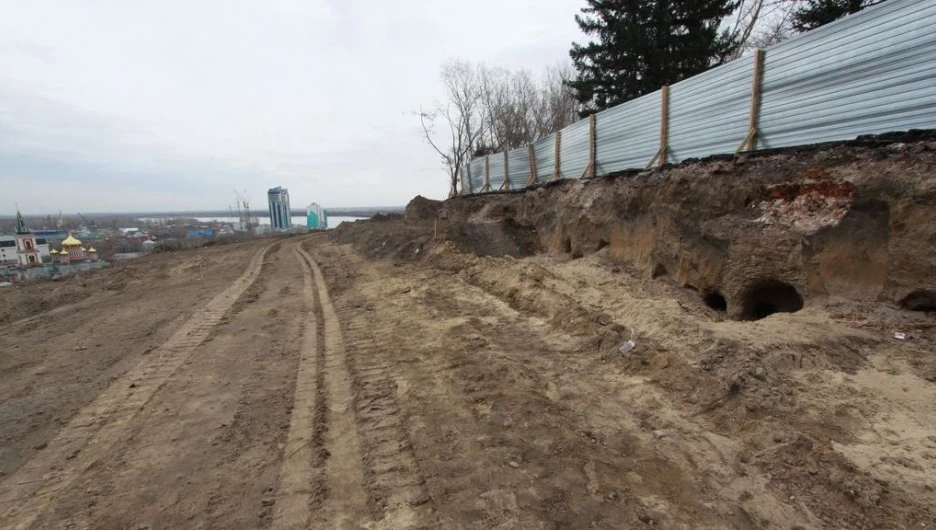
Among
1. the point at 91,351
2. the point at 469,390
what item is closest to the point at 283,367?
the point at 469,390

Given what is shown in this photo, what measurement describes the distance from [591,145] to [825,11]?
8.34m

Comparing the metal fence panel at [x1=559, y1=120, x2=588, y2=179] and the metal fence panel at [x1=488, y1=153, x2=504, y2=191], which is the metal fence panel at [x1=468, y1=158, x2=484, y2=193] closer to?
the metal fence panel at [x1=488, y1=153, x2=504, y2=191]

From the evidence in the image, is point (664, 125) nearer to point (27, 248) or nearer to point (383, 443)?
point (383, 443)

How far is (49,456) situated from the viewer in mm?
3416

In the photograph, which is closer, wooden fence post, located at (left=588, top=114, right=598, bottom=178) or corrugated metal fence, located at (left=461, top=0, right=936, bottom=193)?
corrugated metal fence, located at (left=461, top=0, right=936, bottom=193)

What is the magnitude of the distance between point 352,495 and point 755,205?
6.60 m

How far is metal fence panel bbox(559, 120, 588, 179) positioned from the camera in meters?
11.7

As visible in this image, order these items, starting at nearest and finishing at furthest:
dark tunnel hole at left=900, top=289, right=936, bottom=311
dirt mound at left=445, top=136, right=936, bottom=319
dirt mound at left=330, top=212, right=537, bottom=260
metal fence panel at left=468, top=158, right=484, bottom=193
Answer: dark tunnel hole at left=900, top=289, right=936, bottom=311 → dirt mound at left=445, top=136, right=936, bottom=319 → dirt mound at left=330, top=212, right=537, bottom=260 → metal fence panel at left=468, top=158, right=484, bottom=193

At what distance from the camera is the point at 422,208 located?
87.8ft

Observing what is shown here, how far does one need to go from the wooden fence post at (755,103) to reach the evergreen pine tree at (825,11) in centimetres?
799

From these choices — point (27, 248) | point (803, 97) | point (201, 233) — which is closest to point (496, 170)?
point (803, 97)

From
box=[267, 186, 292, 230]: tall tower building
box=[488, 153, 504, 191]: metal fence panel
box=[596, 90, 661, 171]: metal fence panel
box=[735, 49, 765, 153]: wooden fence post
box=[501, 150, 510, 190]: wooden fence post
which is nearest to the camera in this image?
box=[735, 49, 765, 153]: wooden fence post

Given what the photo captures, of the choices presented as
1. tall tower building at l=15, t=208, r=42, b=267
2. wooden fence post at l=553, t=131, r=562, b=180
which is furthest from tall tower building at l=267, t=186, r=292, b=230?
wooden fence post at l=553, t=131, r=562, b=180

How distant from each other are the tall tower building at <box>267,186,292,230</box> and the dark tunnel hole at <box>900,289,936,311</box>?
63367 millimetres
